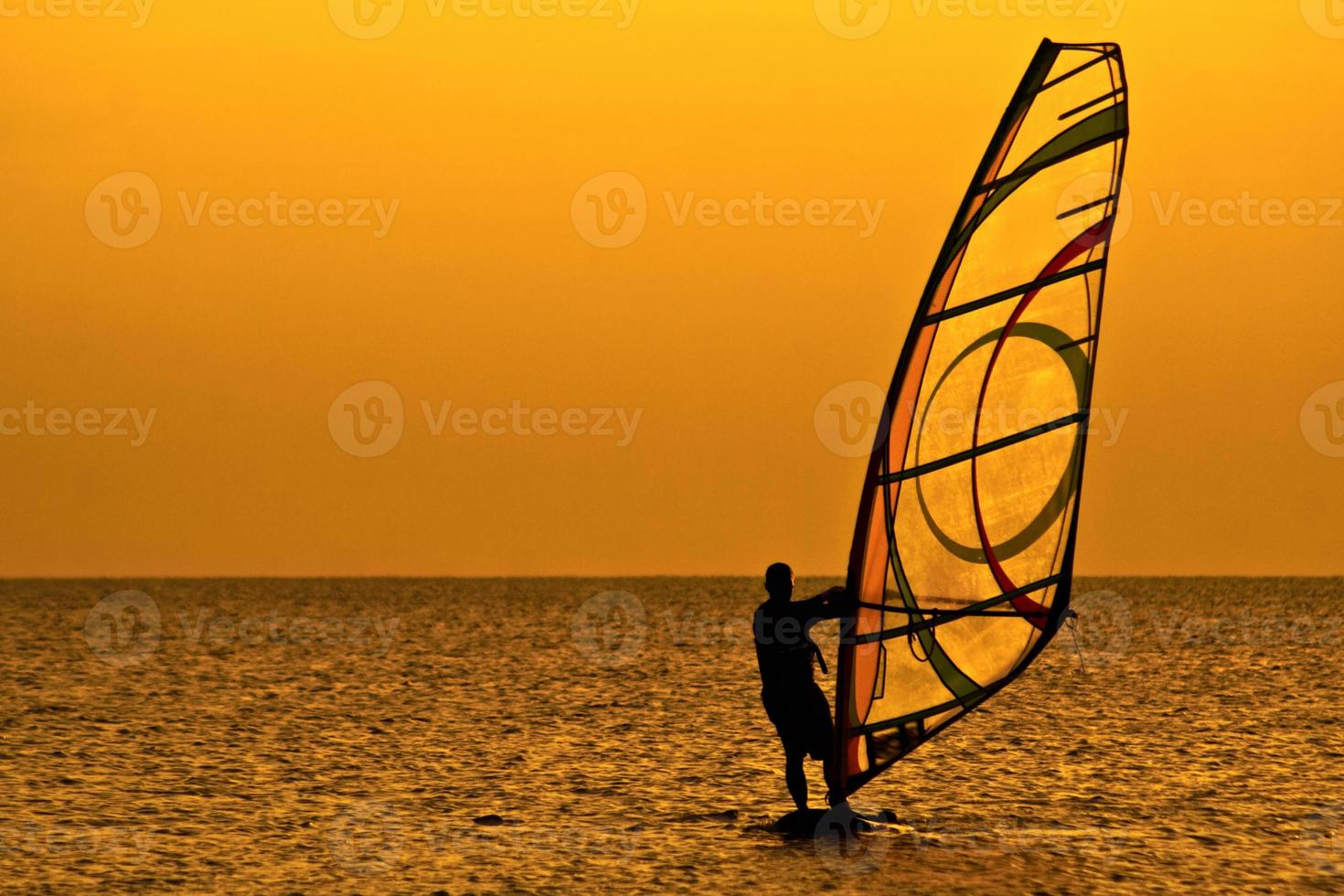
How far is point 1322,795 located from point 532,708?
11.8 meters

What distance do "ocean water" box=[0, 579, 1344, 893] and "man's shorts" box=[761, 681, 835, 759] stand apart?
2.40 feet

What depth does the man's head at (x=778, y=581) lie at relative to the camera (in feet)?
28.9

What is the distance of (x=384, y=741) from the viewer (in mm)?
17516

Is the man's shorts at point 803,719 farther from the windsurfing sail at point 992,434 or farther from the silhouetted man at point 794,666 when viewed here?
the windsurfing sail at point 992,434

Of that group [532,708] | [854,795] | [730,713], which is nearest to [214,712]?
[532,708]

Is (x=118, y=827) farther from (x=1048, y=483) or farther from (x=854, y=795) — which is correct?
(x=1048, y=483)

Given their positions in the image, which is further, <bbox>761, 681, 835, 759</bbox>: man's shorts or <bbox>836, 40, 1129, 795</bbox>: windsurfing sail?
<bbox>761, 681, 835, 759</bbox>: man's shorts

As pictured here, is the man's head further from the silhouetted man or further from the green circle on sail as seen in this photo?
the green circle on sail

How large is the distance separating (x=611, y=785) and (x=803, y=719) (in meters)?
4.66

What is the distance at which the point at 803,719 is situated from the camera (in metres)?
9.17

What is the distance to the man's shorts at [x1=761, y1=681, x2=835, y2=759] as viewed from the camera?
9102 mm

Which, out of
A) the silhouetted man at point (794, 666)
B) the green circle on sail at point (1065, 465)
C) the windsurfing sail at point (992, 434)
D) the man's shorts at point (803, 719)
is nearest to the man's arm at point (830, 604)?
the silhouetted man at point (794, 666)

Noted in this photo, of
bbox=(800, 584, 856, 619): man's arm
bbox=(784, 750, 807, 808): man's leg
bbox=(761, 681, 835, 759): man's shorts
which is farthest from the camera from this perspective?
bbox=(784, 750, 807, 808): man's leg

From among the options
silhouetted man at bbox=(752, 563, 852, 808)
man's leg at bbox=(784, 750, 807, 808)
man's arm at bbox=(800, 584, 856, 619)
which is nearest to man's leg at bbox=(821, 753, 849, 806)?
silhouetted man at bbox=(752, 563, 852, 808)
